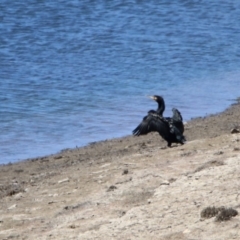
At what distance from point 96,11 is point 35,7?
95.3 inches

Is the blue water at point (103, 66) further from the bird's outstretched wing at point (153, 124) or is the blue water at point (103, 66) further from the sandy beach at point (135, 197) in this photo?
the sandy beach at point (135, 197)

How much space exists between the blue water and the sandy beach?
4.86 m

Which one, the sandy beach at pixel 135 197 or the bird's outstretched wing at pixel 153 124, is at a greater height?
the sandy beach at pixel 135 197

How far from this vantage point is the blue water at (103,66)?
885 inches

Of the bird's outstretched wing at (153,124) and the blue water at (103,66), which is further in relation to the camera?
the blue water at (103,66)

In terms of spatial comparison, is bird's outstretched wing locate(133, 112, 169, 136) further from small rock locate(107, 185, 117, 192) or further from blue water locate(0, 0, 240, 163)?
blue water locate(0, 0, 240, 163)

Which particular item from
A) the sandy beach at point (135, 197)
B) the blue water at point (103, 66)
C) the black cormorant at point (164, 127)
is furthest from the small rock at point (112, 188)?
the blue water at point (103, 66)

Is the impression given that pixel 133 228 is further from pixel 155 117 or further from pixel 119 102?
pixel 119 102

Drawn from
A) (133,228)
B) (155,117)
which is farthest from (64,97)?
(133,228)

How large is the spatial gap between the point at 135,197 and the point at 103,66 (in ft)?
54.4

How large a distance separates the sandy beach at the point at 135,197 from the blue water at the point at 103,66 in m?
4.86

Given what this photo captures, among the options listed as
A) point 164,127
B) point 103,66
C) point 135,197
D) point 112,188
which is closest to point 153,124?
point 164,127

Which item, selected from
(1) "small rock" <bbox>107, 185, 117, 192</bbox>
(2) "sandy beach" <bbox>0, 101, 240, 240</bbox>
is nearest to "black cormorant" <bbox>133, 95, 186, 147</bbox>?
(2) "sandy beach" <bbox>0, 101, 240, 240</bbox>

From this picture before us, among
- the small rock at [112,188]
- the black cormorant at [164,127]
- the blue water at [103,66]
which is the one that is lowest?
the blue water at [103,66]
